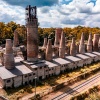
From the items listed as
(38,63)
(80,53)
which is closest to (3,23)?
(80,53)

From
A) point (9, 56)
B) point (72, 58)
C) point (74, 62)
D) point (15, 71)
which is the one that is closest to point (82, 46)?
point (72, 58)

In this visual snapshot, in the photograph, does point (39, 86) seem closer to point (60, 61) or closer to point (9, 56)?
point (9, 56)

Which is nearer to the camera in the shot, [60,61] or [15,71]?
[15,71]

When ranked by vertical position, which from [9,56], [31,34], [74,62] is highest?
[31,34]

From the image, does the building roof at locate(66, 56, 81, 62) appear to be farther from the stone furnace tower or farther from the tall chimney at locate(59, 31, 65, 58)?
the stone furnace tower

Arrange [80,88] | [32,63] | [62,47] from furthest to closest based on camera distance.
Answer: [62,47] → [32,63] → [80,88]

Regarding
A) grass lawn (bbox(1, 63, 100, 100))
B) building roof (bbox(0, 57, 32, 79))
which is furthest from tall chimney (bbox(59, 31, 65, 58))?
building roof (bbox(0, 57, 32, 79))

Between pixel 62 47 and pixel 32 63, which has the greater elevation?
pixel 62 47

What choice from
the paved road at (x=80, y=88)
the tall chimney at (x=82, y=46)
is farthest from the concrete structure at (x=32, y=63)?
the paved road at (x=80, y=88)

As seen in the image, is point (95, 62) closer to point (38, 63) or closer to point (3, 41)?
point (38, 63)

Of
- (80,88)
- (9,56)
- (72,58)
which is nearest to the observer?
(80,88)
